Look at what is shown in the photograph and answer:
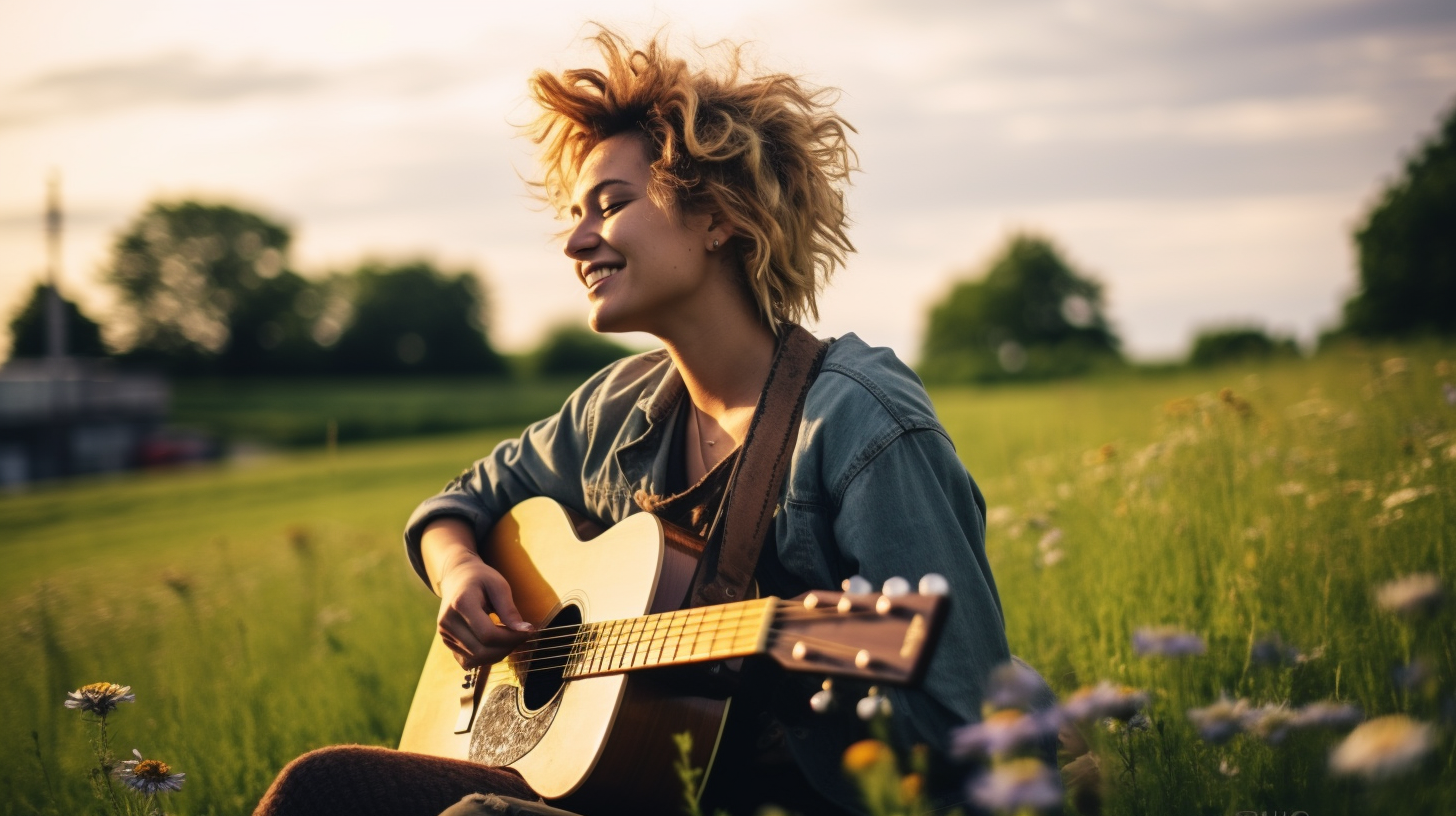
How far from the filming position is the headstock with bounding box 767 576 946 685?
57.8 inches

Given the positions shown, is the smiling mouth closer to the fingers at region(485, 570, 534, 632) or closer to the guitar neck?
the fingers at region(485, 570, 534, 632)

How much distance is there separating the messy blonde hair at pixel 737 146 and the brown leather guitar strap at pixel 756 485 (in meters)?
0.35

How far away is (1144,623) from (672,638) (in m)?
1.95

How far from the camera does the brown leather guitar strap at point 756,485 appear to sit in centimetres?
226

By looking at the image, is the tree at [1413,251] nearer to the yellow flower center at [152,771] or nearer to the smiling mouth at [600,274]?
the smiling mouth at [600,274]

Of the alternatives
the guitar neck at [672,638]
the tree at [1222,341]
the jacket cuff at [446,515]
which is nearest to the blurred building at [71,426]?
the jacket cuff at [446,515]

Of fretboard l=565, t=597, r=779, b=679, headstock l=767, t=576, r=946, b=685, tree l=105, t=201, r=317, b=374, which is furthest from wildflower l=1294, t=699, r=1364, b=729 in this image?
tree l=105, t=201, r=317, b=374

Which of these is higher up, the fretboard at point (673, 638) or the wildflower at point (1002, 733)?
the wildflower at point (1002, 733)

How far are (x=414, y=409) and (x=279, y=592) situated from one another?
4245 centimetres

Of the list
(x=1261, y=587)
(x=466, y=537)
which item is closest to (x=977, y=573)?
(x=1261, y=587)

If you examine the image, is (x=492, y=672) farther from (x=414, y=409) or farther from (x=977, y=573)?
(x=414, y=409)

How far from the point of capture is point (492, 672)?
2777 mm

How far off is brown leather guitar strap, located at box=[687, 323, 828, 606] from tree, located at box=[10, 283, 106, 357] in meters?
78.1

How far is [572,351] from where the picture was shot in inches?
3221
